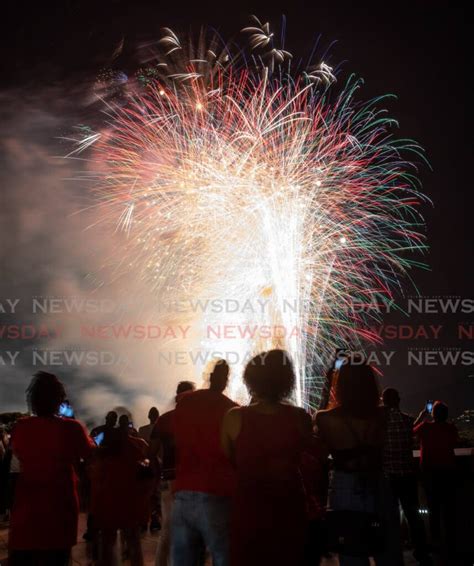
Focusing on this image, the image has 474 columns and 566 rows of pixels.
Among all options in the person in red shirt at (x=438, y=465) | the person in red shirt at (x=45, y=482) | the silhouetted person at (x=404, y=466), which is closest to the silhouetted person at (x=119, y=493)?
the person in red shirt at (x=45, y=482)

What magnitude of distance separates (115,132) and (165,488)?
10.6m

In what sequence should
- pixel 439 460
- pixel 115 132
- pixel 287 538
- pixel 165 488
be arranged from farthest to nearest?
pixel 115 132, pixel 439 460, pixel 165 488, pixel 287 538

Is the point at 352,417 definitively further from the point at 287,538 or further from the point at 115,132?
the point at 115,132

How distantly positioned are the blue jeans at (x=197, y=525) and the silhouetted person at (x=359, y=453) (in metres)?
0.66

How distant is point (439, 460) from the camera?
8.02 meters

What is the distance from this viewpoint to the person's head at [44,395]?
4.41 m

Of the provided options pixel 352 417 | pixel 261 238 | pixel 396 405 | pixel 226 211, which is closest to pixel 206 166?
pixel 226 211

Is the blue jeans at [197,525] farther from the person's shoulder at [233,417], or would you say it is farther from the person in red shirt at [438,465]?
the person in red shirt at [438,465]

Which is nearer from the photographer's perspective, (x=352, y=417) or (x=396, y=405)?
(x=352, y=417)

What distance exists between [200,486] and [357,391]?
3.59 ft

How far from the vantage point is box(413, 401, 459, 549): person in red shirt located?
26.3ft

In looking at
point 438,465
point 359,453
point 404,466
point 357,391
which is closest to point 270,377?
point 357,391

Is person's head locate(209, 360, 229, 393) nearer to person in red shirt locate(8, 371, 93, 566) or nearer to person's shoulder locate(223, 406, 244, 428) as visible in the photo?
person's shoulder locate(223, 406, 244, 428)

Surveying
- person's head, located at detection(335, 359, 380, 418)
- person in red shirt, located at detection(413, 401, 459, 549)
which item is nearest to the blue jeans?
person's head, located at detection(335, 359, 380, 418)
